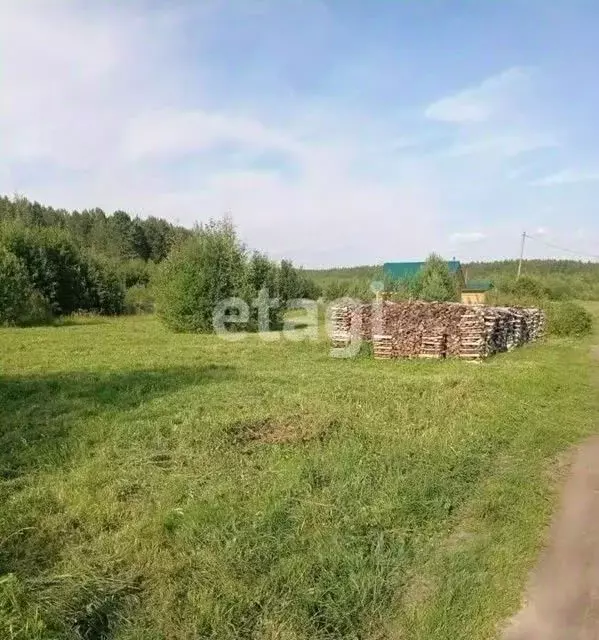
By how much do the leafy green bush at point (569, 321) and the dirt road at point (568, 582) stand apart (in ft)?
68.6

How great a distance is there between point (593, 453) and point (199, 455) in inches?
180

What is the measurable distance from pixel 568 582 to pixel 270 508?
2.08m

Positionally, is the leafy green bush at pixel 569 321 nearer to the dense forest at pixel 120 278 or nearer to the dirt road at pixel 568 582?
the dense forest at pixel 120 278

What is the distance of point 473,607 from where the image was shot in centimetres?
316

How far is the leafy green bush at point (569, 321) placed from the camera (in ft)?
78.7

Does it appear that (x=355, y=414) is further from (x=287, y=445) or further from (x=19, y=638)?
(x=19, y=638)

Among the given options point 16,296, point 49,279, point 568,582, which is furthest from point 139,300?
point 568,582

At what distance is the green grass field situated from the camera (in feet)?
9.86

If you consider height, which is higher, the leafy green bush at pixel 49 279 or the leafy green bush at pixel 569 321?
the leafy green bush at pixel 49 279

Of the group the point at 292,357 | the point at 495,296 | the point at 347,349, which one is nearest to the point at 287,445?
the point at 292,357

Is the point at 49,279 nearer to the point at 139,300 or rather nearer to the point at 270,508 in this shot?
the point at 139,300

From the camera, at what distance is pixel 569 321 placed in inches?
945

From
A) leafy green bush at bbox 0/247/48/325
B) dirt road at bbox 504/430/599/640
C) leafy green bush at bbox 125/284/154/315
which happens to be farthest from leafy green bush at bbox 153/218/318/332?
dirt road at bbox 504/430/599/640

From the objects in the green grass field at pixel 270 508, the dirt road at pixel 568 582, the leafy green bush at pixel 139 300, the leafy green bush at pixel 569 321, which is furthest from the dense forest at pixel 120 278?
the dirt road at pixel 568 582
